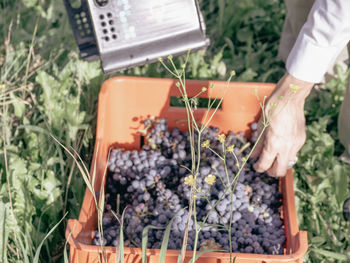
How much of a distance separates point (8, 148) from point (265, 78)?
49.7 inches

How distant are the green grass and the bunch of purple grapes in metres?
0.18

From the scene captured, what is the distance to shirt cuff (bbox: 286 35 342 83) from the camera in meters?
1.42

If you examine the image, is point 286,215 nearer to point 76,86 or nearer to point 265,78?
point 265,78

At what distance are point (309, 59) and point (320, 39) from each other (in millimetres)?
67

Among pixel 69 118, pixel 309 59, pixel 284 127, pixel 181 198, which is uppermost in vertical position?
pixel 309 59

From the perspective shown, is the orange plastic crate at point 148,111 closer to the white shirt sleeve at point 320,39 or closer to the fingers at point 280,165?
the fingers at point 280,165

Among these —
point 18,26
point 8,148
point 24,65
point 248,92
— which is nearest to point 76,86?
point 24,65

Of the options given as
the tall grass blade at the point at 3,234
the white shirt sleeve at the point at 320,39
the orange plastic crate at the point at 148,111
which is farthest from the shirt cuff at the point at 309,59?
the tall grass blade at the point at 3,234

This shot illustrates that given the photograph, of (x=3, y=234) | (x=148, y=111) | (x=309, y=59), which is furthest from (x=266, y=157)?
(x=3, y=234)

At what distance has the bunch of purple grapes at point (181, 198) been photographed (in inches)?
62.0

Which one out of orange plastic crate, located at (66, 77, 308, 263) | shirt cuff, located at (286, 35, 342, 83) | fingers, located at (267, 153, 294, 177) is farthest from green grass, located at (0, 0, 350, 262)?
shirt cuff, located at (286, 35, 342, 83)

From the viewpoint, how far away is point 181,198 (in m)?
1.71

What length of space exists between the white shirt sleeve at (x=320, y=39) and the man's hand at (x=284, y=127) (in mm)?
46

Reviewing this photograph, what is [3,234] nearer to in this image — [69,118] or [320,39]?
[69,118]
